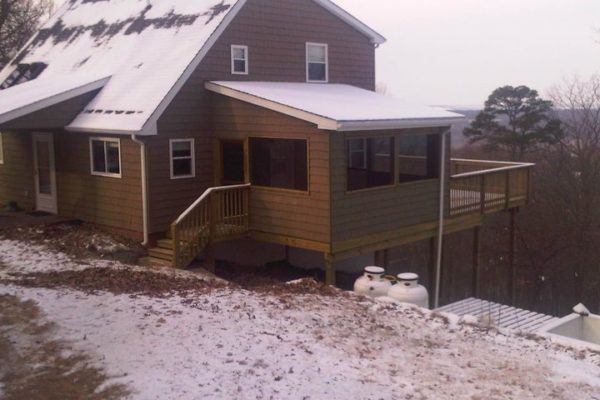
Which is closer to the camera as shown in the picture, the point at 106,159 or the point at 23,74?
the point at 106,159

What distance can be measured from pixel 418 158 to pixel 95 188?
29.3 ft

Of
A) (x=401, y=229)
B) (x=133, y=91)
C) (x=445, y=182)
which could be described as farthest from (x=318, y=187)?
(x=133, y=91)

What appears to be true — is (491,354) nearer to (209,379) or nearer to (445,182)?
(209,379)

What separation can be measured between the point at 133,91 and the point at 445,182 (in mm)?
7770

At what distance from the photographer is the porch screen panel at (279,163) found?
1589cm

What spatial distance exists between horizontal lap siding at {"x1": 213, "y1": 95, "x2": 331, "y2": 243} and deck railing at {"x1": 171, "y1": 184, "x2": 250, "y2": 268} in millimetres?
271

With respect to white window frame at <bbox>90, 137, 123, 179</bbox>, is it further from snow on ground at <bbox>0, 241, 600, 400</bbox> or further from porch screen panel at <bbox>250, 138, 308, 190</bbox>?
snow on ground at <bbox>0, 241, 600, 400</bbox>

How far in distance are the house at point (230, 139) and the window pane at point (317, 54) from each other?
0.05m

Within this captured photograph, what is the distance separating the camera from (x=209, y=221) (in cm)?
1474

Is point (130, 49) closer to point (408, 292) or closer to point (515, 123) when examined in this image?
point (408, 292)

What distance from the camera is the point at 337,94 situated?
17422 millimetres

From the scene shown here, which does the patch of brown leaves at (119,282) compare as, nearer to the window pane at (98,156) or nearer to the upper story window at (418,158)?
the window pane at (98,156)

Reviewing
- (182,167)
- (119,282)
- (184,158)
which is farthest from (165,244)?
(119,282)

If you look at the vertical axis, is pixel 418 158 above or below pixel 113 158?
below
